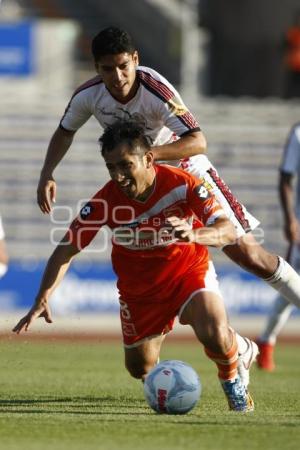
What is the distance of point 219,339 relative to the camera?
7555 mm

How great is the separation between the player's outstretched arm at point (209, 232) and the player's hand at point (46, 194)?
1.33 meters

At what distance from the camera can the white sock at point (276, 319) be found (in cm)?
1135

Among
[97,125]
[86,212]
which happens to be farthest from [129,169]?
[97,125]

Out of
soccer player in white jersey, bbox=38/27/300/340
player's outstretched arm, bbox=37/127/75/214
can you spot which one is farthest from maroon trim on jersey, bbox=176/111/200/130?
player's outstretched arm, bbox=37/127/75/214

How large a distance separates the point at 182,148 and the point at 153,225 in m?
0.56

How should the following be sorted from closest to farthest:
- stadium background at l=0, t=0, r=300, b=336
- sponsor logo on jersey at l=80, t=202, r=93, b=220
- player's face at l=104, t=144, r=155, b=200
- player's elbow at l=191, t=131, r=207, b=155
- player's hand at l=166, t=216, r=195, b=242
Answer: player's hand at l=166, t=216, r=195, b=242, player's face at l=104, t=144, r=155, b=200, sponsor logo on jersey at l=80, t=202, r=93, b=220, player's elbow at l=191, t=131, r=207, b=155, stadium background at l=0, t=0, r=300, b=336

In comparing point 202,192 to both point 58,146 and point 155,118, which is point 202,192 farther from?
point 58,146

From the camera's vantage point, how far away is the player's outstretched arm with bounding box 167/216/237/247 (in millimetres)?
6891

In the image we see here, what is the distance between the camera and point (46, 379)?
393 inches

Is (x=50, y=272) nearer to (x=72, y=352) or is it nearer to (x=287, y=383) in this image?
(x=287, y=383)

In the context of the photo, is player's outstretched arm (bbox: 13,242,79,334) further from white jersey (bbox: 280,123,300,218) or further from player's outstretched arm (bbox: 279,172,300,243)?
white jersey (bbox: 280,123,300,218)

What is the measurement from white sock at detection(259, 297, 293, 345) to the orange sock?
3651 millimetres

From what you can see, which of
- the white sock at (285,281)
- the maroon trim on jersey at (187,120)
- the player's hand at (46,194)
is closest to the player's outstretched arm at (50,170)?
the player's hand at (46,194)

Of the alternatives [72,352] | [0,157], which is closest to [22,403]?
[72,352]
